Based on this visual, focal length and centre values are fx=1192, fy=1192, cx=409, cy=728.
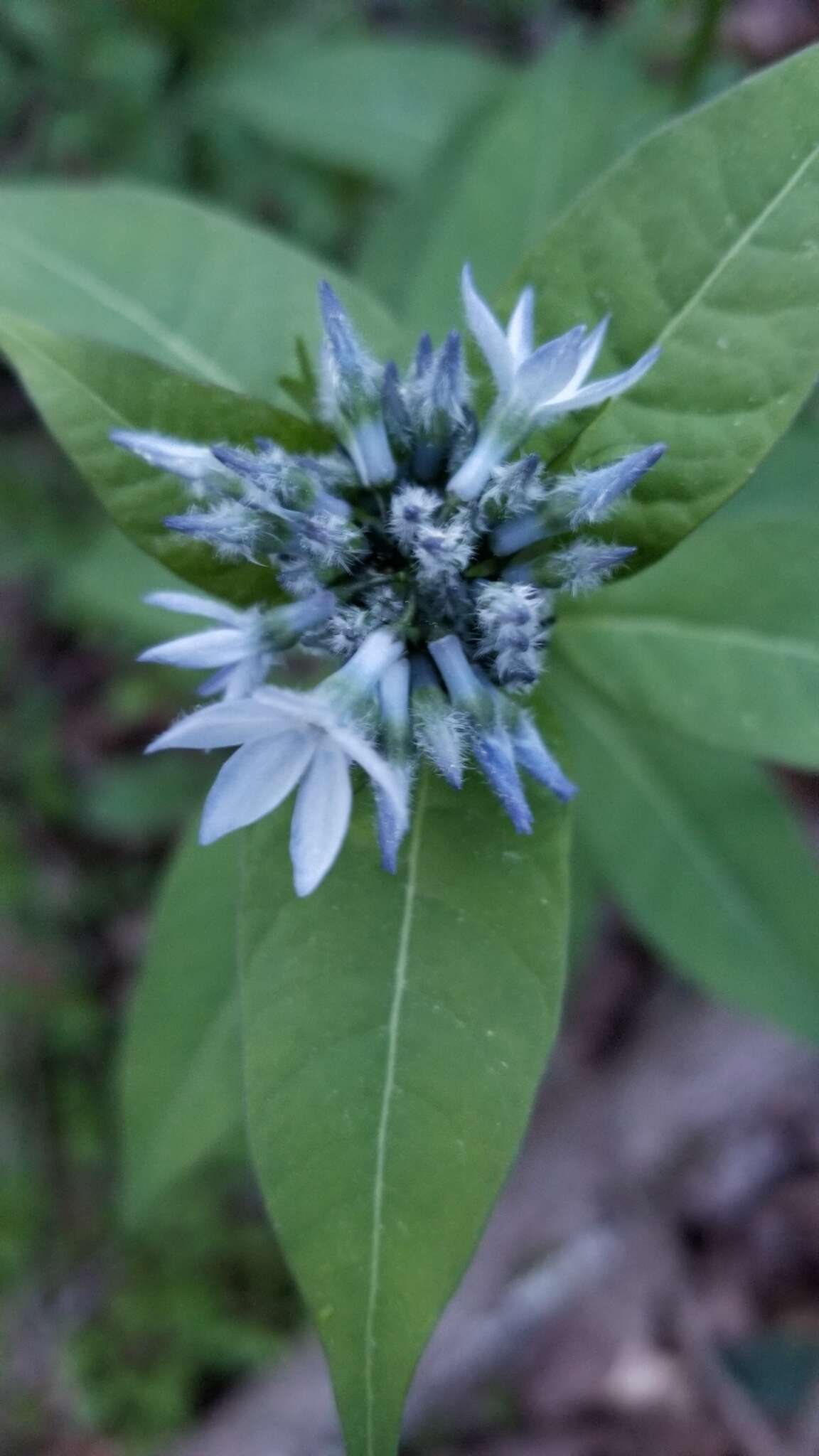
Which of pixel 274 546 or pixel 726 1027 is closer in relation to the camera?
pixel 274 546

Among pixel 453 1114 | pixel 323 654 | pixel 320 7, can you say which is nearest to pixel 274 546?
pixel 323 654

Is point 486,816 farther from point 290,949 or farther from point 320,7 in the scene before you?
point 320,7

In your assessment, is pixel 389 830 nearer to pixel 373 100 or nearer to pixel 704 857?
pixel 704 857

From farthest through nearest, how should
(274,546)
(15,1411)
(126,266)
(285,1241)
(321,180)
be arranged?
(321,180)
(15,1411)
(126,266)
(274,546)
(285,1241)

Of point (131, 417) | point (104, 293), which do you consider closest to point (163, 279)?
point (104, 293)

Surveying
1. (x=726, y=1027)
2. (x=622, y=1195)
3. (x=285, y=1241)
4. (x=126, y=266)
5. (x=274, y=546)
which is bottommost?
(x=622, y=1195)

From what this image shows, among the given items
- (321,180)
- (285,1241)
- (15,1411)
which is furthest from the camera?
(321,180)
